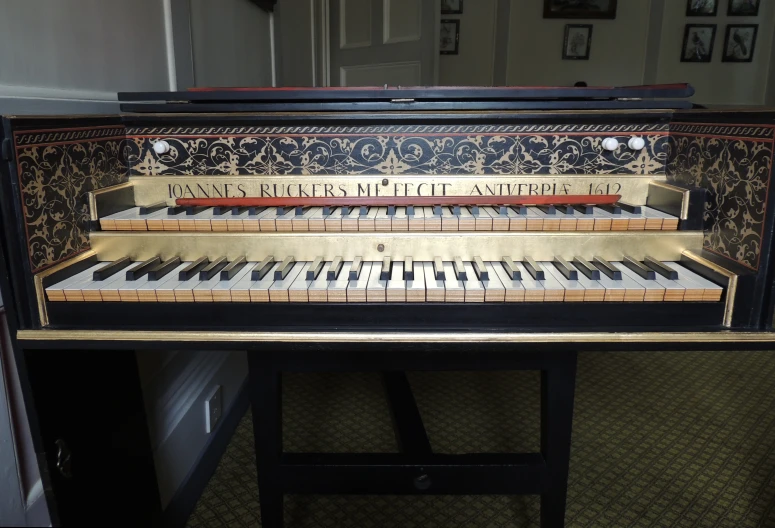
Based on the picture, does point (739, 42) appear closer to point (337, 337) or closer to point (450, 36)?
point (450, 36)

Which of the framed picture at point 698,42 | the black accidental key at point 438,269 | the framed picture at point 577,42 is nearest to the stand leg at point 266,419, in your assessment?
the black accidental key at point 438,269

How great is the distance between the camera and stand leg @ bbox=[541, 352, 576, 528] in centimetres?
157

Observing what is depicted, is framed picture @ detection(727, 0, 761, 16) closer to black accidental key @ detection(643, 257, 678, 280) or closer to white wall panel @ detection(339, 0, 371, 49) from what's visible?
white wall panel @ detection(339, 0, 371, 49)

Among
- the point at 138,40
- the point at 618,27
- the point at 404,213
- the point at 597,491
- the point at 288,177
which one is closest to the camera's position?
the point at 404,213

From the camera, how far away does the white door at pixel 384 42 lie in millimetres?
3730

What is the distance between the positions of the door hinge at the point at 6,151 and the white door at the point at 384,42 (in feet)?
8.62

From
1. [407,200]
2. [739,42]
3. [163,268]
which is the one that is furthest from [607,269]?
[739,42]

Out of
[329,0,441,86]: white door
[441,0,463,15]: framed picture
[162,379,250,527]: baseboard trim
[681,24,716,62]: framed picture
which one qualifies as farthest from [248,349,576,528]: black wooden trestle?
[681,24,716,62]: framed picture

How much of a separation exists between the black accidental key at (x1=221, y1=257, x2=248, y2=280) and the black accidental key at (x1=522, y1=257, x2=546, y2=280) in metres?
0.64

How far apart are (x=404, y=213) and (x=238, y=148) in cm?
48

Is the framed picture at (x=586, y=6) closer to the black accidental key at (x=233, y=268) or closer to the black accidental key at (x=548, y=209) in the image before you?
the black accidental key at (x=548, y=209)

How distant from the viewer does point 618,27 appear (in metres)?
6.40

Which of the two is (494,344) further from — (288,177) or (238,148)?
(238,148)

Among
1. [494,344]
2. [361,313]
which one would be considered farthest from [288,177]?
[494,344]
